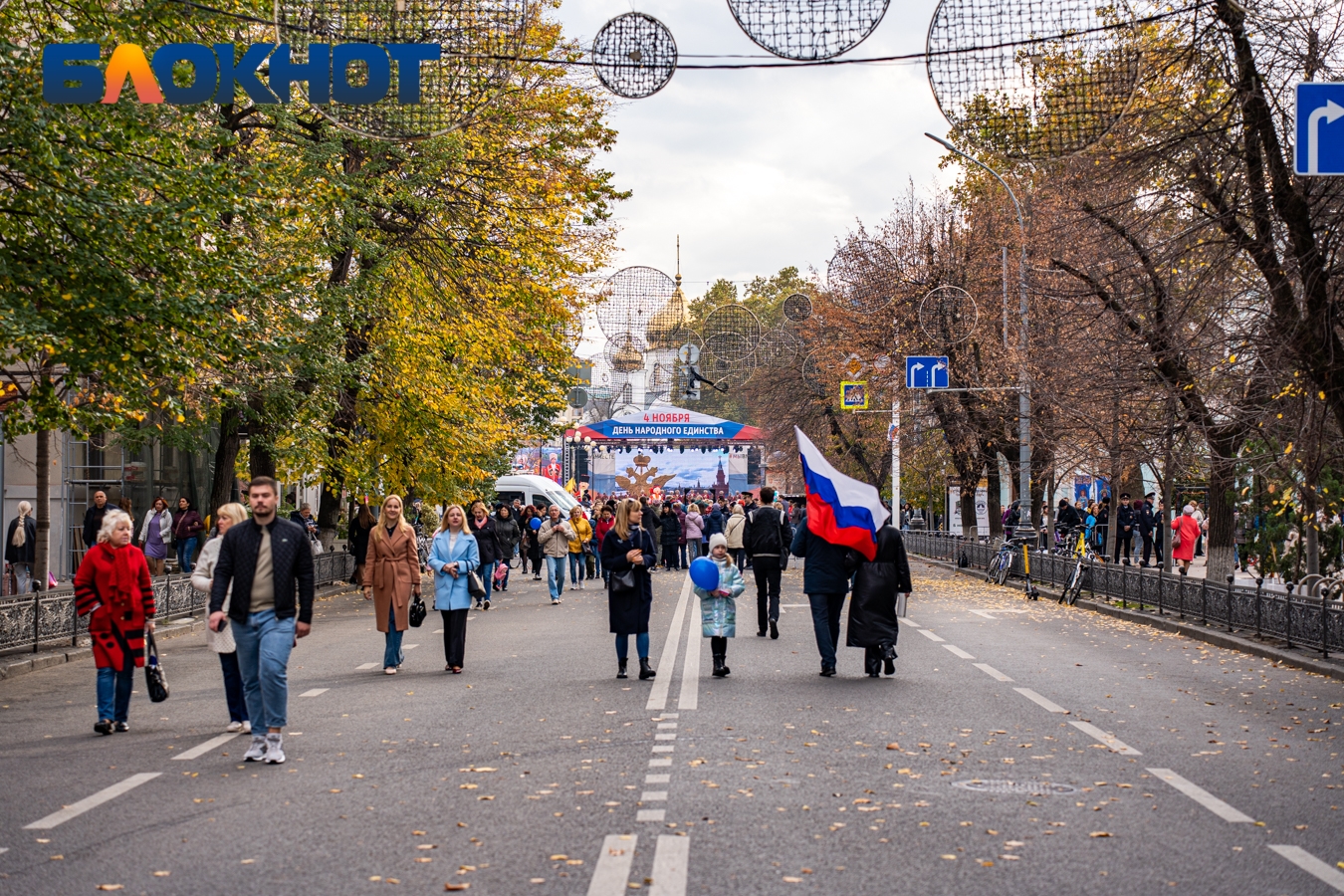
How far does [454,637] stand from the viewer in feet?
47.3

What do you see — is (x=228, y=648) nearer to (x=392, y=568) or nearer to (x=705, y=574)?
(x=392, y=568)

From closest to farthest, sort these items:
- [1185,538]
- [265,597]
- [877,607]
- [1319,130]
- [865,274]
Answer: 1. [265,597]
2. [1319,130]
3. [877,607]
4. [1185,538]
5. [865,274]

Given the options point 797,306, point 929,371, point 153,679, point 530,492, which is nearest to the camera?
point 153,679

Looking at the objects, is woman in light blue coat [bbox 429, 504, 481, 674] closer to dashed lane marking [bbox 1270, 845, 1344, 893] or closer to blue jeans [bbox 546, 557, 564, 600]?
dashed lane marking [bbox 1270, 845, 1344, 893]

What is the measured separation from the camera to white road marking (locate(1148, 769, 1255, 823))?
288 inches

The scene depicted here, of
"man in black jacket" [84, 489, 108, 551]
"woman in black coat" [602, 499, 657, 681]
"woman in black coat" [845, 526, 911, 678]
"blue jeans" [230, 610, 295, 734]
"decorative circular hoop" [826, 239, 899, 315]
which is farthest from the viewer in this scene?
"decorative circular hoop" [826, 239, 899, 315]

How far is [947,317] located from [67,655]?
30.6 meters

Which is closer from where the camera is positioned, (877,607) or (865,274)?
(877,607)

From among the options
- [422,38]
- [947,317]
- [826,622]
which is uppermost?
[947,317]

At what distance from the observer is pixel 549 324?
29.7 m

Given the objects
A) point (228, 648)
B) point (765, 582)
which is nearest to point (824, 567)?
point (765, 582)

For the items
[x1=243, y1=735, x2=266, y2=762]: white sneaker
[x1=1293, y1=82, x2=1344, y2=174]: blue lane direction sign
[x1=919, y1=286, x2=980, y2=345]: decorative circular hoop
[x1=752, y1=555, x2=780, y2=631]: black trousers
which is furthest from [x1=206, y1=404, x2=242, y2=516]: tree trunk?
[x1=919, y1=286, x2=980, y2=345]: decorative circular hoop

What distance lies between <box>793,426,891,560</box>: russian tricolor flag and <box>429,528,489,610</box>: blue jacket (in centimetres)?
337

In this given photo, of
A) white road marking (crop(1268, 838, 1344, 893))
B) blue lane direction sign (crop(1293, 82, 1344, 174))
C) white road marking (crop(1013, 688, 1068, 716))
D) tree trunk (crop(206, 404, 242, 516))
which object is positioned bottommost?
white road marking (crop(1013, 688, 1068, 716))
